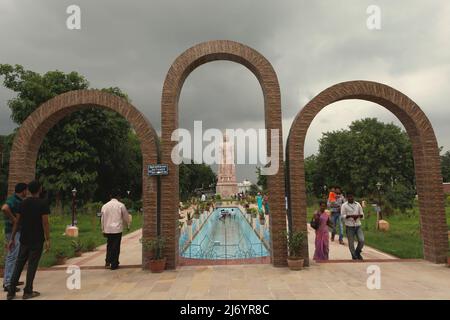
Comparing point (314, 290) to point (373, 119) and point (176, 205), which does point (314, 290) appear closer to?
point (176, 205)

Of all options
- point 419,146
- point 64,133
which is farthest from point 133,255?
point 64,133

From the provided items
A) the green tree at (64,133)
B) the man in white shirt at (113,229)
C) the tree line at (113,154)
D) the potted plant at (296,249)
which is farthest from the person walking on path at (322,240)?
the green tree at (64,133)

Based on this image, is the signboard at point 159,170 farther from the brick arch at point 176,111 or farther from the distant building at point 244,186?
the distant building at point 244,186

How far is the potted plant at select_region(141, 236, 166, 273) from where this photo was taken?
7383 millimetres

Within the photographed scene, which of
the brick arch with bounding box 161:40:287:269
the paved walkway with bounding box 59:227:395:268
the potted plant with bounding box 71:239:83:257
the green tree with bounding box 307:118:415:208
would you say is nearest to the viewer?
the brick arch with bounding box 161:40:287:269

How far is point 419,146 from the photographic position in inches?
328

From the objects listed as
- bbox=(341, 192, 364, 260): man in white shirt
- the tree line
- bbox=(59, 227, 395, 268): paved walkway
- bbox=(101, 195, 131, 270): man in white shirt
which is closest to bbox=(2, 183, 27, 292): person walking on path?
bbox=(101, 195, 131, 270): man in white shirt

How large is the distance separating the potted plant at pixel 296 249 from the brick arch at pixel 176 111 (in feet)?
1.02

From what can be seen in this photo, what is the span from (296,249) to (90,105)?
6.37 meters

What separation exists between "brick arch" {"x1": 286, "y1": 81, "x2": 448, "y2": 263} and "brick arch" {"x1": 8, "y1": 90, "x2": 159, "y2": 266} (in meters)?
3.54

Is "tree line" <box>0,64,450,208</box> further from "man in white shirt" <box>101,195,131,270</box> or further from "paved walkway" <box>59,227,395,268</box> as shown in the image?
"man in white shirt" <box>101,195,131,270</box>

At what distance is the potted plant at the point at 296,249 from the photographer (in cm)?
733

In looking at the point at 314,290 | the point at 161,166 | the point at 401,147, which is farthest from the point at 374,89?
the point at 401,147

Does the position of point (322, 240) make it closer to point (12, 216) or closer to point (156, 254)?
point (156, 254)
